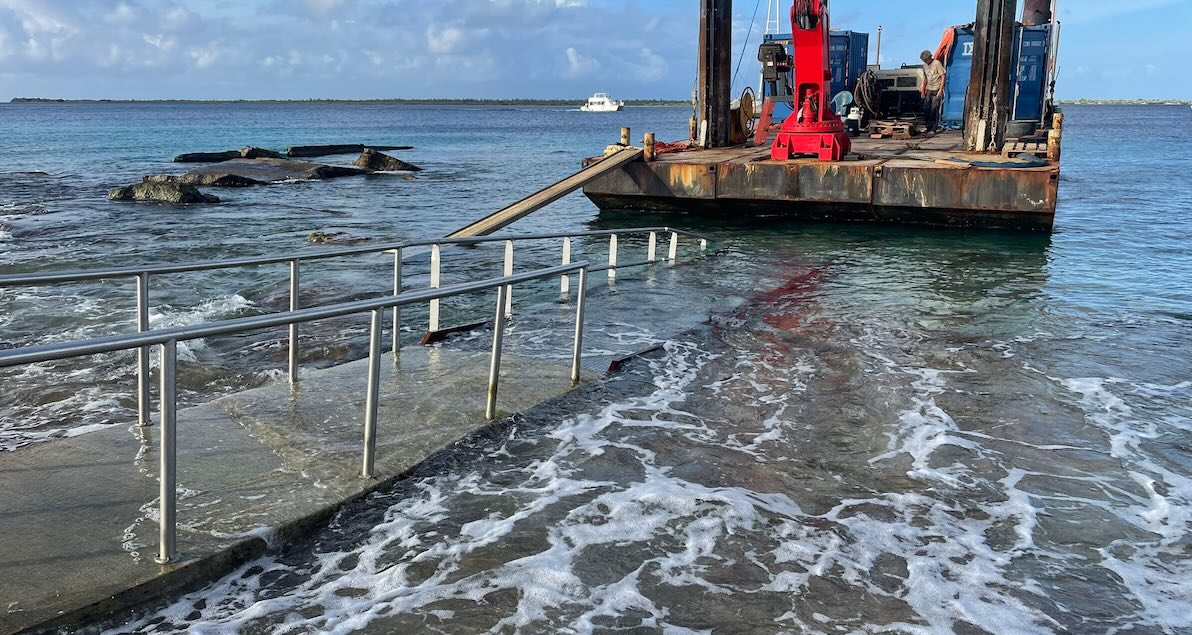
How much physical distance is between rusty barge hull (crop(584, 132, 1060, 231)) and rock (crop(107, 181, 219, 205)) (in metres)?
12.8

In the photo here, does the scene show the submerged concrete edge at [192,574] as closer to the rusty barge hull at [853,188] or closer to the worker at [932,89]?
the rusty barge hull at [853,188]

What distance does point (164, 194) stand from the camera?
26.6 meters

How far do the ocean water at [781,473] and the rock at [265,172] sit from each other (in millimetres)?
20993

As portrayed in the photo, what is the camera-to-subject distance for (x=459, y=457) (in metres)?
5.35

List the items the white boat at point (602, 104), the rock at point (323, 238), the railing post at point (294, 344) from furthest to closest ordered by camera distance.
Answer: the white boat at point (602, 104)
the rock at point (323, 238)
the railing post at point (294, 344)

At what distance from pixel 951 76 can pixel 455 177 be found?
20513mm

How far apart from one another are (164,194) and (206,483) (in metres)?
25.1

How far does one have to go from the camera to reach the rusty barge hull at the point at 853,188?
17.1 metres

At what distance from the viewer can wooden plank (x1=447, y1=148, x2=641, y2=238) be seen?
14641 mm

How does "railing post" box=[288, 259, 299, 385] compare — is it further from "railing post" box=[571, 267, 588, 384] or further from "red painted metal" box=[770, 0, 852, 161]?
"red painted metal" box=[770, 0, 852, 161]

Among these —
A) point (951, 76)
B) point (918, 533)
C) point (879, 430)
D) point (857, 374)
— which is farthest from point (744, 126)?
point (918, 533)

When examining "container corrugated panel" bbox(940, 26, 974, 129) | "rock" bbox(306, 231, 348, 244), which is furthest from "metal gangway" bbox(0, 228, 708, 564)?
"container corrugated panel" bbox(940, 26, 974, 129)

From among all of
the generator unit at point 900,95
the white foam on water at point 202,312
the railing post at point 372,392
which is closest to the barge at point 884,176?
the generator unit at point 900,95

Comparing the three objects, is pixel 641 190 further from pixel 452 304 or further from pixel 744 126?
pixel 452 304
